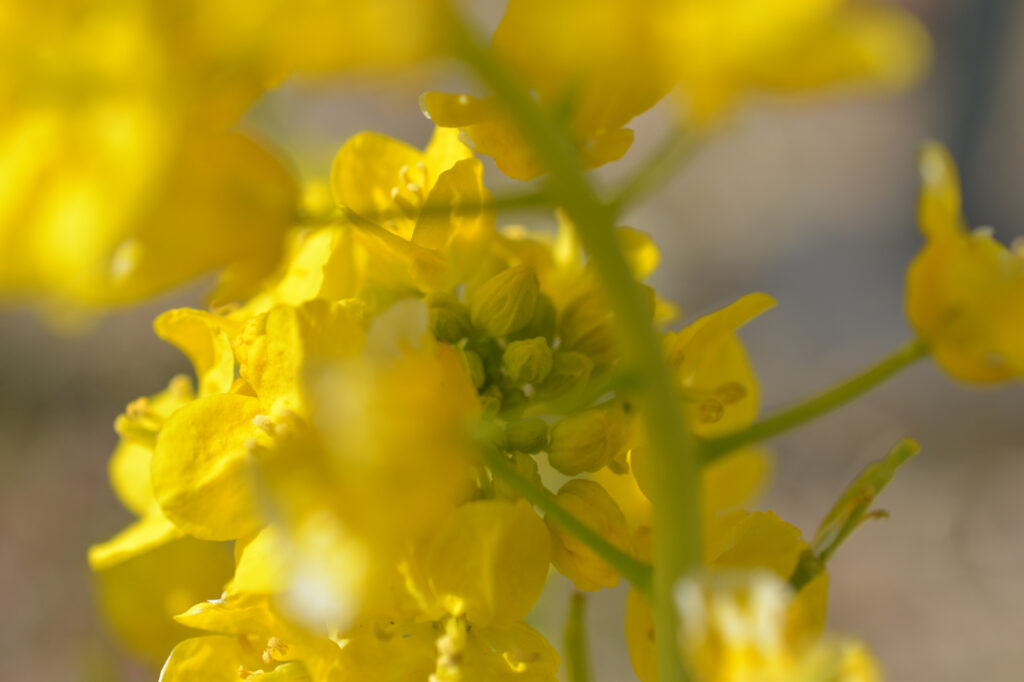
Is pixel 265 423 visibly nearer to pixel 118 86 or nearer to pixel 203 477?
pixel 203 477

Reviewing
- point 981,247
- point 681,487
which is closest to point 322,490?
point 681,487

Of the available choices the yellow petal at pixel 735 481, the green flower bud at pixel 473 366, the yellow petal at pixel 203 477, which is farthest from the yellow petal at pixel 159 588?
the yellow petal at pixel 735 481

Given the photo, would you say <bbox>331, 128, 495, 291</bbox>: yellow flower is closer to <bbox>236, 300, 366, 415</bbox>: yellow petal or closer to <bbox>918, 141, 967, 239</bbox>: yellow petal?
<bbox>236, 300, 366, 415</bbox>: yellow petal

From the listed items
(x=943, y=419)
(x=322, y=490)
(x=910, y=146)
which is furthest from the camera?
(x=910, y=146)

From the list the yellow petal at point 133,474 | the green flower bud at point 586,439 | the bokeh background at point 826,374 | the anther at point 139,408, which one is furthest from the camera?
the bokeh background at point 826,374

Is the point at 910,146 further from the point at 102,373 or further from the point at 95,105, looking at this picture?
the point at 95,105

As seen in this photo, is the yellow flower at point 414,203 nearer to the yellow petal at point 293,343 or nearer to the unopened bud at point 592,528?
the yellow petal at point 293,343

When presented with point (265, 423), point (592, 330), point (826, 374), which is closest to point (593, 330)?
point (592, 330)
